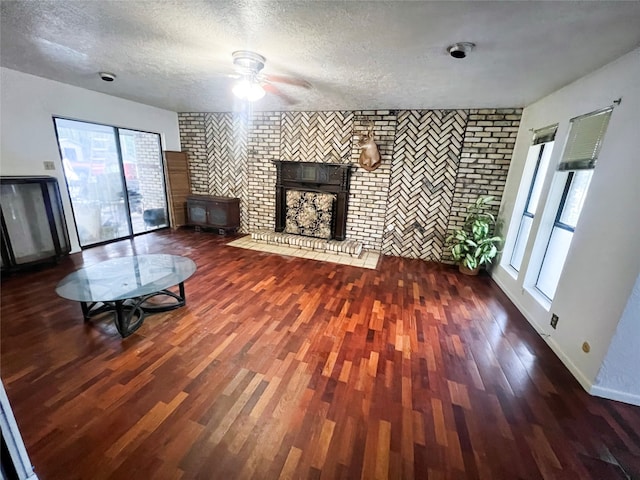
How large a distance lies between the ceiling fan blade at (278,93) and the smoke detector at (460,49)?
1923mm

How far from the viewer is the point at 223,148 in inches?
205

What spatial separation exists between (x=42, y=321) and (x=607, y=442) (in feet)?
13.8

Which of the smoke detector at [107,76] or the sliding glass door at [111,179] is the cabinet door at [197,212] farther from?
the smoke detector at [107,76]

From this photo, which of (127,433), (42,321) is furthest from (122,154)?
(127,433)

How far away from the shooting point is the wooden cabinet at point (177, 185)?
523cm

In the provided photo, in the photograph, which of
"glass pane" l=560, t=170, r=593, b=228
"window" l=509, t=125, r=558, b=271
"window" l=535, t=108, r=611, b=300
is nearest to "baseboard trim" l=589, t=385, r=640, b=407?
"window" l=535, t=108, r=611, b=300

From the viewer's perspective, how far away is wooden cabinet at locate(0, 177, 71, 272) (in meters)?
3.01

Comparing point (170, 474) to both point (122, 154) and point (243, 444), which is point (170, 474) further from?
point (122, 154)

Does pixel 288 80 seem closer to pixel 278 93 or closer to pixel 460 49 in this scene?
pixel 278 93

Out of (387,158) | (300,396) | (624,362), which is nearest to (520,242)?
(624,362)

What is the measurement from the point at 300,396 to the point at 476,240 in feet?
10.7

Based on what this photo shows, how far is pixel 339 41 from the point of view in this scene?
75.0 inches

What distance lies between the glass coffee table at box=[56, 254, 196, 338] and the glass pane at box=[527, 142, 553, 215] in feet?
13.4

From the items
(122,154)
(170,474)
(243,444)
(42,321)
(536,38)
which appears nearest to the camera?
(170,474)
